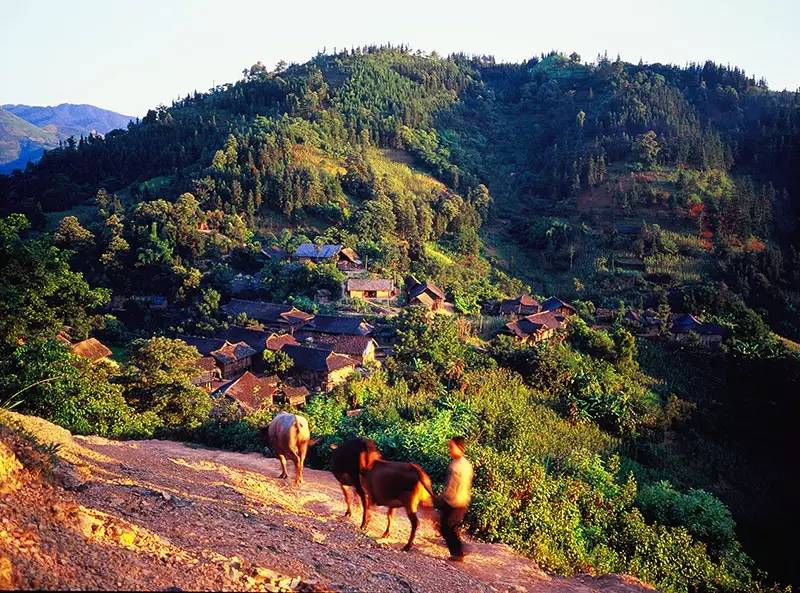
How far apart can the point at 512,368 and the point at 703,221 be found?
88.8 ft

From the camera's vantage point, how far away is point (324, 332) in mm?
25859

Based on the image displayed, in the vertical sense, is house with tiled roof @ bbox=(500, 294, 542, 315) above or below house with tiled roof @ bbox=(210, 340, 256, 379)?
above

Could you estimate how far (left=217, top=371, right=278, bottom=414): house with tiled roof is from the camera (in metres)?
18.4

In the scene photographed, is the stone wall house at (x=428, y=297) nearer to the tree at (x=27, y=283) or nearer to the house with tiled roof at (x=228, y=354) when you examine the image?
the house with tiled roof at (x=228, y=354)

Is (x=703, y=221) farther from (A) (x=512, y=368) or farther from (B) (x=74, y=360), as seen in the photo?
(B) (x=74, y=360)

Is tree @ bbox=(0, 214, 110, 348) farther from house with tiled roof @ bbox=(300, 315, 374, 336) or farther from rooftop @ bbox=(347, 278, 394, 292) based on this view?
rooftop @ bbox=(347, 278, 394, 292)

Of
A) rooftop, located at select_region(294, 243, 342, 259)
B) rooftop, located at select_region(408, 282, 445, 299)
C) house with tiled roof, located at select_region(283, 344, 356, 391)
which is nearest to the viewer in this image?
house with tiled roof, located at select_region(283, 344, 356, 391)

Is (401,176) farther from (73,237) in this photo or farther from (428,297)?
(73,237)

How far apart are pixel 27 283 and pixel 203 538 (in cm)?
981

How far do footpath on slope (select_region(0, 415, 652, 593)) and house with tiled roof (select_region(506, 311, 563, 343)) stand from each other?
2059 centimetres

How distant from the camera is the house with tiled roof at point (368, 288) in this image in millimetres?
30094

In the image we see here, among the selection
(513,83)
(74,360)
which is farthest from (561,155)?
(74,360)

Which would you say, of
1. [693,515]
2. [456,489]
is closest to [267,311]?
[693,515]

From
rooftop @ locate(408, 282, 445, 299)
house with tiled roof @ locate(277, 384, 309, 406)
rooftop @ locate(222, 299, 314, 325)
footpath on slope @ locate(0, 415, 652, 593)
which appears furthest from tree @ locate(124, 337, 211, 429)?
rooftop @ locate(408, 282, 445, 299)
